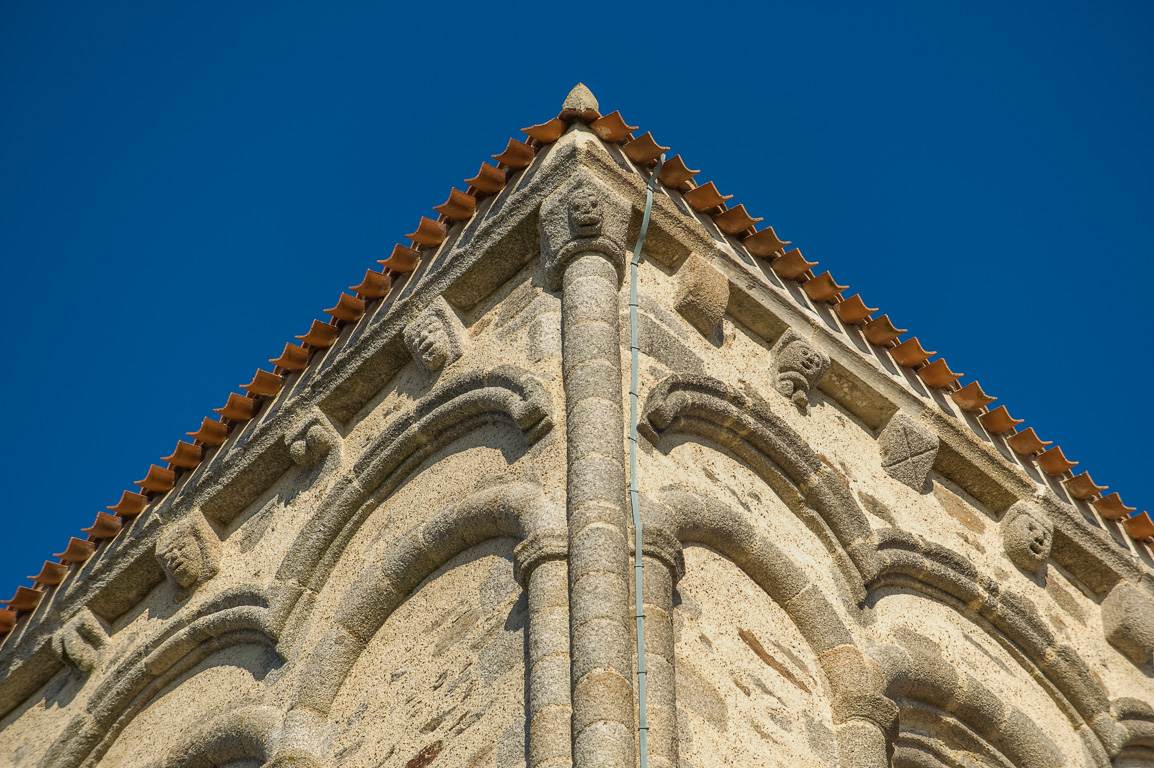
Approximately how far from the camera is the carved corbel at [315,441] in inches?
307

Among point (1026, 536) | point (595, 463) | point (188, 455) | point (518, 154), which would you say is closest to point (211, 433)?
point (188, 455)

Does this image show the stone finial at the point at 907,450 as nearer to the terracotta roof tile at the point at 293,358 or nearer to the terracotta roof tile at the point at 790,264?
the terracotta roof tile at the point at 790,264

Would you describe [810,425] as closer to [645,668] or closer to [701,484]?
[701,484]

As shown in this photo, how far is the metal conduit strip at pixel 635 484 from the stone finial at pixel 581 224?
121 millimetres

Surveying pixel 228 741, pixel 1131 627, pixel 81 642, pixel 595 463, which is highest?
pixel 1131 627

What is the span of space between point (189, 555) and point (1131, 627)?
492 cm

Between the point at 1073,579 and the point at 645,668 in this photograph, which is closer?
the point at 645,668

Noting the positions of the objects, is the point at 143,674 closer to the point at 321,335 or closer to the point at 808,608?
the point at 321,335

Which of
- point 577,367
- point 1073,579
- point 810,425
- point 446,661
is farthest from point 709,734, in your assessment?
point 1073,579

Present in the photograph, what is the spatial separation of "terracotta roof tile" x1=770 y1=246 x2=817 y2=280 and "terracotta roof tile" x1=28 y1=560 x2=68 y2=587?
4.44 metres

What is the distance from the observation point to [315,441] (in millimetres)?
7824

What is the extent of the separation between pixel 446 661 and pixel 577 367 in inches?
51.2

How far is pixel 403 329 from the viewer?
7715mm

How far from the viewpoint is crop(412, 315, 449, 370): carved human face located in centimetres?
738
